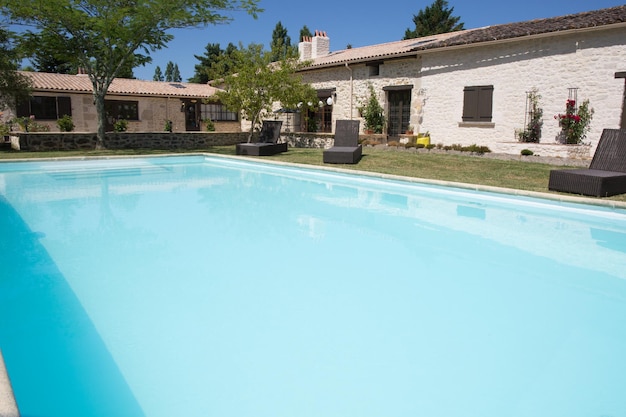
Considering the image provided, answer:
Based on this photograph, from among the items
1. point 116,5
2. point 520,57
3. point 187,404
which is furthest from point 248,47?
point 187,404

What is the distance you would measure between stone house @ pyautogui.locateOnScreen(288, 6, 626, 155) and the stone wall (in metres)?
5.65

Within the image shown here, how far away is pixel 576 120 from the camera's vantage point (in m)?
13.4

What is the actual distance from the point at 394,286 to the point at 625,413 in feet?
6.73

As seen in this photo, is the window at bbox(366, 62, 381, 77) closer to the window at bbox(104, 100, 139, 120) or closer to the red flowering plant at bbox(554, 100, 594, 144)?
the red flowering plant at bbox(554, 100, 594, 144)

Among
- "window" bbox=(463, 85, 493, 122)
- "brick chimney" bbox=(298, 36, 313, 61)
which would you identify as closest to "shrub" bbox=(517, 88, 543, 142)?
"window" bbox=(463, 85, 493, 122)

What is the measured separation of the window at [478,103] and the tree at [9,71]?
16330 mm

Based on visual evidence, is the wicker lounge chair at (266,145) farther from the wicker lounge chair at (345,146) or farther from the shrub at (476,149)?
the shrub at (476,149)

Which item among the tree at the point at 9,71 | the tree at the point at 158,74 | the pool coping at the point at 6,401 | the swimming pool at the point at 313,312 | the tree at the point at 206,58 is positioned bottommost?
the swimming pool at the point at 313,312

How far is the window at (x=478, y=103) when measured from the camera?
15766 mm

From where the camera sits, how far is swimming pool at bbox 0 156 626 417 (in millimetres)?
2508

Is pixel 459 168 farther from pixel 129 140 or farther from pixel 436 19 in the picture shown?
pixel 436 19

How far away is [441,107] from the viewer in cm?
1720

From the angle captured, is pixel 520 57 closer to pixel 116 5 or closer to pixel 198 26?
pixel 198 26

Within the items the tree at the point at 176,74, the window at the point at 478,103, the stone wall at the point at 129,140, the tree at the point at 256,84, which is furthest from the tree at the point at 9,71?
the tree at the point at 176,74
